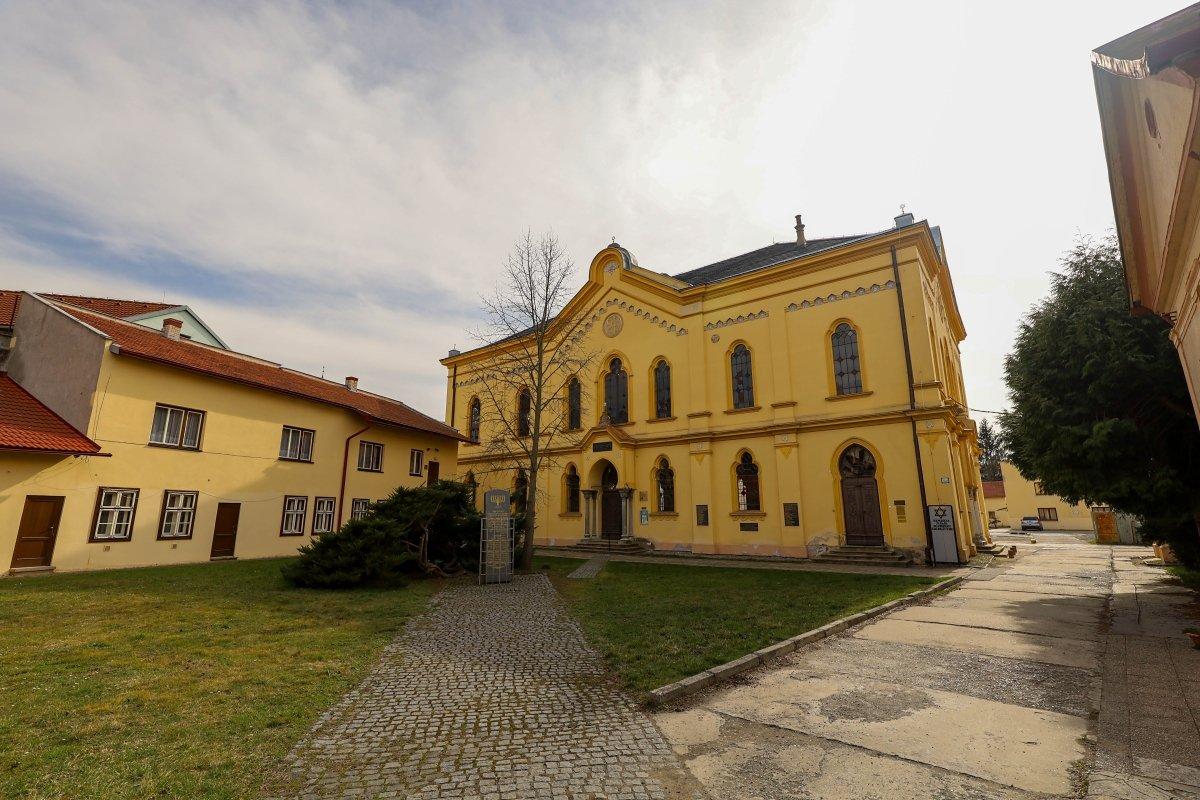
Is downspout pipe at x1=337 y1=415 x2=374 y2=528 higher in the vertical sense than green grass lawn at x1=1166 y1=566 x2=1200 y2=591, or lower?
higher

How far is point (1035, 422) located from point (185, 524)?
77.0ft

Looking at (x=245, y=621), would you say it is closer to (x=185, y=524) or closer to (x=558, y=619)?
(x=558, y=619)

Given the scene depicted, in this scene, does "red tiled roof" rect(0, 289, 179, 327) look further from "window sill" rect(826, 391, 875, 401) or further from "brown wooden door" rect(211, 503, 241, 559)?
"window sill" rect(826, 391, 875, 401)

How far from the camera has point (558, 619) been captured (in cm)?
933

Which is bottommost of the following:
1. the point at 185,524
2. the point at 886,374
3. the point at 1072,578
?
the point at 1072,578

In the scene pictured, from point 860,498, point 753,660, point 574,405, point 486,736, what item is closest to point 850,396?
point 860,498

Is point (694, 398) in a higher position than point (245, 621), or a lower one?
higher

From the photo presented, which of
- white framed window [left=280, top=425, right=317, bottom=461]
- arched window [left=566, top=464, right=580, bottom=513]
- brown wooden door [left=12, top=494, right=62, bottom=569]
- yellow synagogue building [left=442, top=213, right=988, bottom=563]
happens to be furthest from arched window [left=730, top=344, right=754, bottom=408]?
brown wooden door [left=12, top=494, right=62, bottom=569]

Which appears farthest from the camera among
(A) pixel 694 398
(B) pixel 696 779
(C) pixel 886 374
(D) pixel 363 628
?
(A) pixel 694 398

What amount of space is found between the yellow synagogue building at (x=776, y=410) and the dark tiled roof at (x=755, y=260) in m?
0.16

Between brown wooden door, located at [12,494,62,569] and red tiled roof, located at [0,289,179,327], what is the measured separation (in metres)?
7.93

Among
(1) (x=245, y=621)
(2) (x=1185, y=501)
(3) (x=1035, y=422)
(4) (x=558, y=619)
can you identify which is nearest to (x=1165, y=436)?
(2) (x=1185, y=501)

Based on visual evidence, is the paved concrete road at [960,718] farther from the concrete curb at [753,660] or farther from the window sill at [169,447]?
the window sill at [169,447]

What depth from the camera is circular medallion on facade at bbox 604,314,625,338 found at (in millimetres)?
26578
